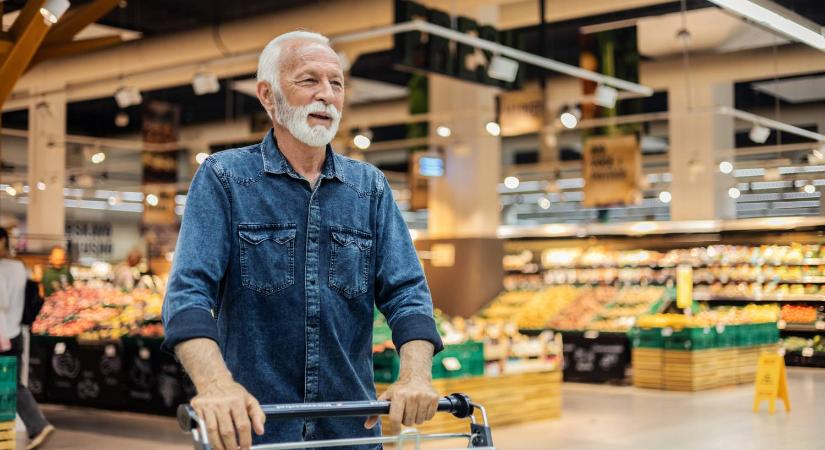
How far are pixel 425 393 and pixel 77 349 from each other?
984 centimetres

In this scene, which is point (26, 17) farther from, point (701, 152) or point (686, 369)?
point (701, 152)

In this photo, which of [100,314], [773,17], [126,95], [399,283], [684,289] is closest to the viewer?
[399,283]

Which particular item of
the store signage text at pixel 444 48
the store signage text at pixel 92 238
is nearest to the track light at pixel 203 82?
the store signage text at pixel 444 48

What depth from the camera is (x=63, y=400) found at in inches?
442

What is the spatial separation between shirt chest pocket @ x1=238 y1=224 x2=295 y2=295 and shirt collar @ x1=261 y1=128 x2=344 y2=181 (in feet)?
0.42

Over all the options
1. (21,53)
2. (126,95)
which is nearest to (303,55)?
(21,53)

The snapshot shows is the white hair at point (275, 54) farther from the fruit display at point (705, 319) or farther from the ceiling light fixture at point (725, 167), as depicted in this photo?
the ceiling light fixture at point (725, 167)

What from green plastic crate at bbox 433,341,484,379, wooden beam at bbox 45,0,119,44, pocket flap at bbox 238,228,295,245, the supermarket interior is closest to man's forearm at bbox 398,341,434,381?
pocket flap at bbox 238,228,295,245

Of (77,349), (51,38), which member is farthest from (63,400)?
(51,38)

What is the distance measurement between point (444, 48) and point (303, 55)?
29.5 ft

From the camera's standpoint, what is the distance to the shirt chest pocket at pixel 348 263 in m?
2.11

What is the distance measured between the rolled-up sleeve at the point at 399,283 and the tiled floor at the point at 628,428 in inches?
250

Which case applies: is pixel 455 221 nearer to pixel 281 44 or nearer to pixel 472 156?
pixel 472 156

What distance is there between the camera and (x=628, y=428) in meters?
9.54
